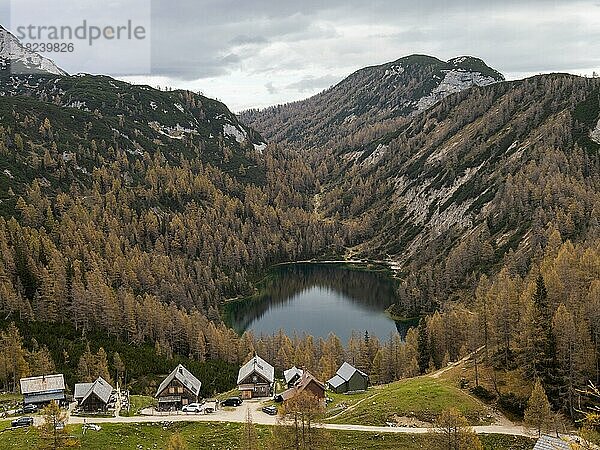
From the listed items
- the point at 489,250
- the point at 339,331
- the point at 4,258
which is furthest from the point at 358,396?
the point at 489,250

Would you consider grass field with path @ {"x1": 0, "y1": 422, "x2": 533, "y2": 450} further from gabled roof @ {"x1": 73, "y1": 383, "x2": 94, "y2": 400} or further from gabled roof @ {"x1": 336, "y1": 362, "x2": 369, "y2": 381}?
gabled roof @ {"x1": 336, "y1": 362, "x2": 369, "y2": 381}

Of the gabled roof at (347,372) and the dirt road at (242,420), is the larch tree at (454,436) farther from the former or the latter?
the gabled roof at (347,372)

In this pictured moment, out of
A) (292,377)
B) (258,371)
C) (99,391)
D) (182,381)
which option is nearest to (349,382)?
(292,377)

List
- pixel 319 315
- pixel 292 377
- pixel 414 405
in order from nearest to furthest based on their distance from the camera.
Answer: pixel 414 405 → pixel 292 377 → pixel 319 315

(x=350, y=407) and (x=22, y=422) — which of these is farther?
(x=350, y=407)

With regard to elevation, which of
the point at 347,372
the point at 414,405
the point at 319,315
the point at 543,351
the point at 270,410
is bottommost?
the point at 319,315

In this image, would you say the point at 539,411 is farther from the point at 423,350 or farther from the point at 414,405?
the point at 423,350

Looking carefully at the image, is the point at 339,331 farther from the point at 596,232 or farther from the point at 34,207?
the point at 34,207

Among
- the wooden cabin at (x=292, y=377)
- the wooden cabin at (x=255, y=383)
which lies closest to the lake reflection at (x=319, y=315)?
the wooden cabin at (x=292, y=377)
